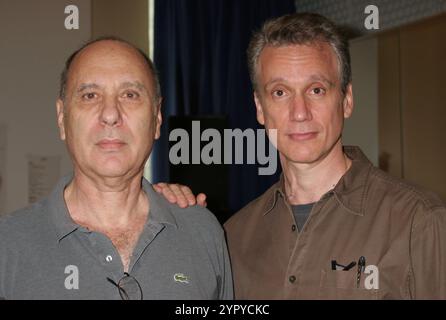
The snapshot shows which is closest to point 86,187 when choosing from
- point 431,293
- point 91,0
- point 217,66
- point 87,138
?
point 87,138

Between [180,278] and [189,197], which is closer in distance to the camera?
[180,278]

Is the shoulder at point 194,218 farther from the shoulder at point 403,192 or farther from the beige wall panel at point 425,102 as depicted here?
the beige wall panel at point 425,102

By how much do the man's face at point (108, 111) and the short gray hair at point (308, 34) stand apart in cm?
35

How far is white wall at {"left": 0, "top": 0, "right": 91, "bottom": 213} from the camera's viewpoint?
276 centimetres

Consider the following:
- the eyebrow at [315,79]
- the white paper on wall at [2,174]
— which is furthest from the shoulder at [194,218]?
the white paper on wall at [2,174]

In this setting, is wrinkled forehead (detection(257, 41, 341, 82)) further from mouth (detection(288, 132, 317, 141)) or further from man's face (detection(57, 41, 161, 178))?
man's face (detection(57, 41, 161, 178))

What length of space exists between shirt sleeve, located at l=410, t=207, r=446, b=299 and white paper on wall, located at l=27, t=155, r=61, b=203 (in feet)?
6.76

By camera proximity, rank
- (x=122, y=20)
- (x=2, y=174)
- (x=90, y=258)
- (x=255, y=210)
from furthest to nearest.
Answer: (x=122, y=20) < (x=2, y=174) < (x=255, y=210) < (x=90, y=258)

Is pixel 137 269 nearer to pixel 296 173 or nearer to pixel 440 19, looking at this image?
pixel 296 173

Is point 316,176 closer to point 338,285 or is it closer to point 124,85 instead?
point 338,285

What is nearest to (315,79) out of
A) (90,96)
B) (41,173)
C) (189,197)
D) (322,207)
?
(322,207)

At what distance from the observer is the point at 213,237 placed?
4.38ft

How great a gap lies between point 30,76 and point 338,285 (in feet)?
6.92

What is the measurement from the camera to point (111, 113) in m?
1.21
